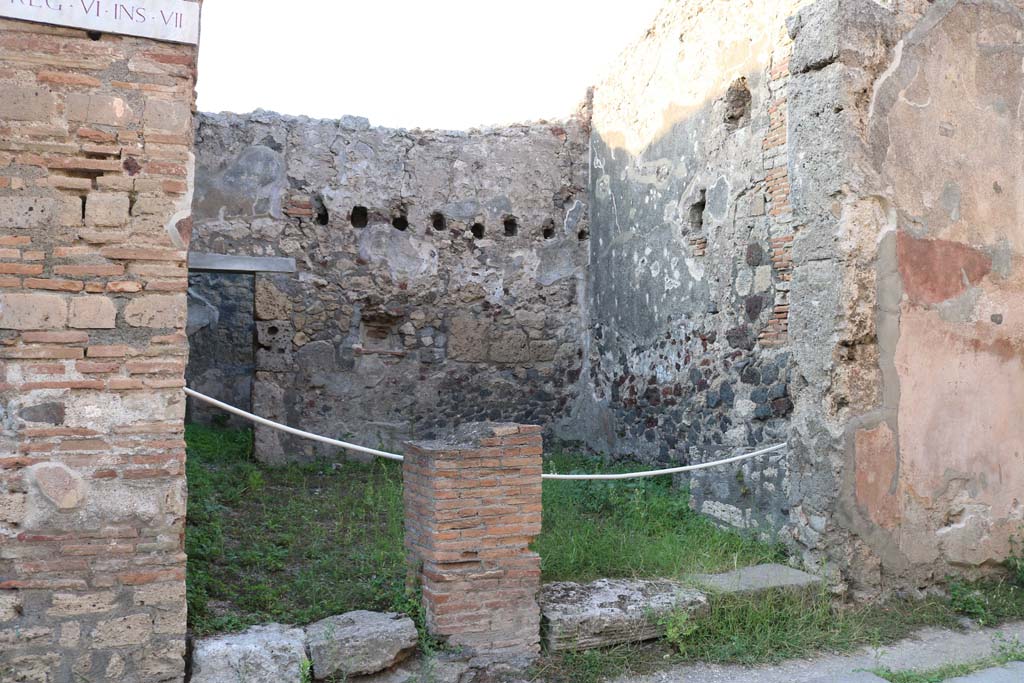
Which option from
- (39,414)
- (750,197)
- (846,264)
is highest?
(750,197)

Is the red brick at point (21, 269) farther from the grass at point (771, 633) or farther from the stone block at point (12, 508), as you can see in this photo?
the grass at point (771, 633)

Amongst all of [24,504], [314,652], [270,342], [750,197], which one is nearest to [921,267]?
[750,197]

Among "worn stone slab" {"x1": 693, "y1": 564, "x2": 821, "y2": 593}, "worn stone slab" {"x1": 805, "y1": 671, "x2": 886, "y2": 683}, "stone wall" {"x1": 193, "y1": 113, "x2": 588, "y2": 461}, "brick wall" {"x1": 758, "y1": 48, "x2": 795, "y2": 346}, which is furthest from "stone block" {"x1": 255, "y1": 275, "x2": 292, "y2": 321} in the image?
"worn stone slab" {"x1": 805, "y1": 671, "x2": 886, "y2": 683}

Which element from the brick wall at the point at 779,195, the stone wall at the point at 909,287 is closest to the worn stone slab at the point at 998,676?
the stone wall at the point at 909,287

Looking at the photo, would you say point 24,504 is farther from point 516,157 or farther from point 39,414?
point 516,157

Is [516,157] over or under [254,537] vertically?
over

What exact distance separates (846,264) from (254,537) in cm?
354

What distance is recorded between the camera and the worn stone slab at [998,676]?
Answer: 3.52 metres

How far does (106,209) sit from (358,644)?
187cm

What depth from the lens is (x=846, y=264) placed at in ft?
14.3

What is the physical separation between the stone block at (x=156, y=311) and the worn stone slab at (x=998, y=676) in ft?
11.2

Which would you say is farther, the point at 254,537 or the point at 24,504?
the point at 254,537

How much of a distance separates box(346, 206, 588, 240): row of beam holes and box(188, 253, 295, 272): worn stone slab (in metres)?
0.76

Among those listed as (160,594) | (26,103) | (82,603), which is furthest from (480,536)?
(26,103)
